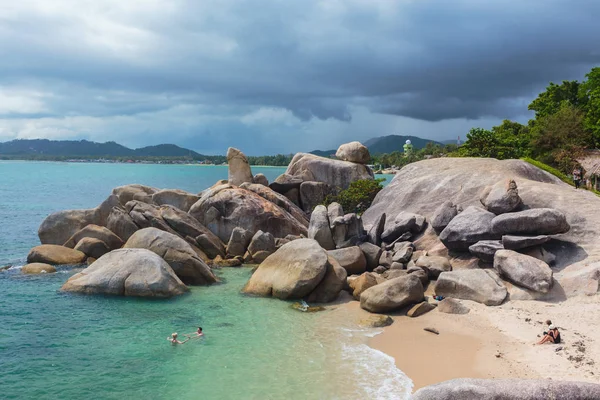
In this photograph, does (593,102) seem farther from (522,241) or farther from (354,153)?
(522,241)

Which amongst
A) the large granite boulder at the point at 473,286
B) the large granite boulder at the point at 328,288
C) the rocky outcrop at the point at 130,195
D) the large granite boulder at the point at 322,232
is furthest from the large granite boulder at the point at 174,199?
the large granite boulder at the point at 473,286

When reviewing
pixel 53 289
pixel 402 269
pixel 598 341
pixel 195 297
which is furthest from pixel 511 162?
pixel 53 289

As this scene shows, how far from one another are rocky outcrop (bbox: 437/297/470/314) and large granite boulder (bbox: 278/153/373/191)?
21007 millimetres

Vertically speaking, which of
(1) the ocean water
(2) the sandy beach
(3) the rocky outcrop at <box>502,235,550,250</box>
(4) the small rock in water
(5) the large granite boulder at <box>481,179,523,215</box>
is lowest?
(1) the ocean water

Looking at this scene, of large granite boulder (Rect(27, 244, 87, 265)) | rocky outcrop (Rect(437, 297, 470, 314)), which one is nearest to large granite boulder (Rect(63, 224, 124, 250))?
large granite boulder (Rect(27, 244, 87, 265))

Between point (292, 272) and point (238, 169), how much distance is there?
735 inches

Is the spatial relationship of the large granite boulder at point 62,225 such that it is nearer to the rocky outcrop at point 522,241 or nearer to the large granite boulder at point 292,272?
the large granite boulder at point 292,272

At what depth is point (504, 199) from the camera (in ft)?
70.1

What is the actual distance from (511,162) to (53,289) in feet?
80.5

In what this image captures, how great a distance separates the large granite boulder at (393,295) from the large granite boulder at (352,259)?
13.7 ft

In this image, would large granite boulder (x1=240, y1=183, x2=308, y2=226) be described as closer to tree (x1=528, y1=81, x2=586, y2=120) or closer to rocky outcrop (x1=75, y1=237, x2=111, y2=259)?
rocky outcrop (x1=75, y1=237, x2=111, y2=259)

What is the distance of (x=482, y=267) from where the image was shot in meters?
20.1

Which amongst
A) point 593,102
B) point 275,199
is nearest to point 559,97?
point 593,102

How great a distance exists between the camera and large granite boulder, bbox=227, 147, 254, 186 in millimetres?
36438
